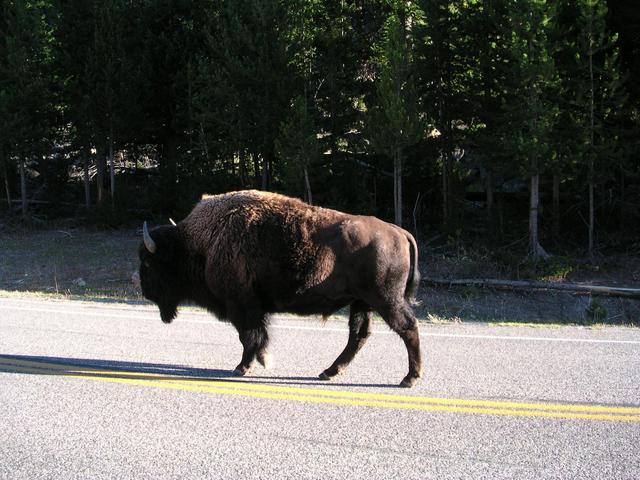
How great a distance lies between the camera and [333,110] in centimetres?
2230

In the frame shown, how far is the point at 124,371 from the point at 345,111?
17864 mm

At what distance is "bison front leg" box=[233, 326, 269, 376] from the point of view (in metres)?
6.21

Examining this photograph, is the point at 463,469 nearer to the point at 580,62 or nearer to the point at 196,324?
the point at 196,324

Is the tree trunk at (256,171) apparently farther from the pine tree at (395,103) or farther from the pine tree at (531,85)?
the pine tree at (531,85)

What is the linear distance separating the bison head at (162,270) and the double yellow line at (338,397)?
1.12 meters

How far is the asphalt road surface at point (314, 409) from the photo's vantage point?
4.11 m

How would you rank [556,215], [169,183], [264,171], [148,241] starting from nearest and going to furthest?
[148,241], [556,215], [264,171], [169,183]

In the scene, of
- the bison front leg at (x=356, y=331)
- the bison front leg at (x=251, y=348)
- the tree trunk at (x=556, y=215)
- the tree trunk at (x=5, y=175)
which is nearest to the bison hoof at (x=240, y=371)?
the bison front leg at (x=251, y=348)

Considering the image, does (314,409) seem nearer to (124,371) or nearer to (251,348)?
(251,348)

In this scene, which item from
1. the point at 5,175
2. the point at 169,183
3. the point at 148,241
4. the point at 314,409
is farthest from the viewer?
the point at 5,175

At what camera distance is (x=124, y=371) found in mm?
6258

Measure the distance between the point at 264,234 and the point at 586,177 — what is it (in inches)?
608

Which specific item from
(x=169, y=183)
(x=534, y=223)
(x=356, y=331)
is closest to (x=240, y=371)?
(x=356, y=331)

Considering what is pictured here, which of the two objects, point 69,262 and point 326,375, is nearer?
point 326,375
